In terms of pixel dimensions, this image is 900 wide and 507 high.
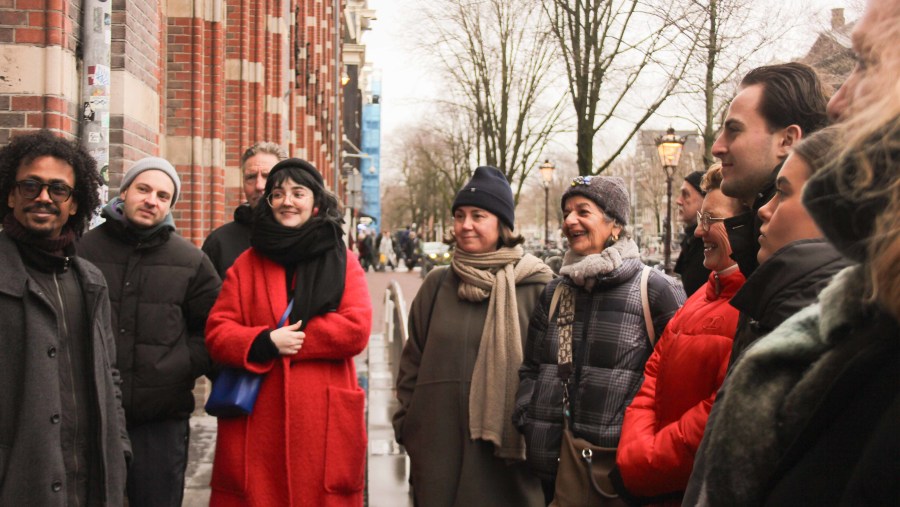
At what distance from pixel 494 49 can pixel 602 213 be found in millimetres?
25232

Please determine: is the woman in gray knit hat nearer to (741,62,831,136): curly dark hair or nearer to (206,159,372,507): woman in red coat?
(206,159,372,507): woman in red coat

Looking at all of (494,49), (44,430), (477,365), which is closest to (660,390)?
(477,365)

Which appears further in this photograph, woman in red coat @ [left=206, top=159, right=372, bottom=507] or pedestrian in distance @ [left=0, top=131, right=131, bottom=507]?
woman in red coat @ [left=206, top=159, right=372, bottom=507]

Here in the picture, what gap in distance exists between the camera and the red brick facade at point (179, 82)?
483 cm

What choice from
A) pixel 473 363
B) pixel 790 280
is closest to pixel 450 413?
pixel 473 363

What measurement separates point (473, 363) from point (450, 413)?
256 millimetres

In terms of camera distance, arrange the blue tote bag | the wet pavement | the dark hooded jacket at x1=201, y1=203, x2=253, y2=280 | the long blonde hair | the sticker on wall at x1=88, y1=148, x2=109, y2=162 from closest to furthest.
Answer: the long blonde hair, the blue tote bag, the sticker on wall at x1=88, y1=148, x2=109, y2=162, the dark hooded jacket at x1=201, y1=203, x2=253, y2=280, the wet pavement

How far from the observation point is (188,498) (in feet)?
18.8

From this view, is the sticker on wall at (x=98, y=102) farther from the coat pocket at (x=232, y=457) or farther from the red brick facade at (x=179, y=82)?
the coat pocket at (x=232, y=457)

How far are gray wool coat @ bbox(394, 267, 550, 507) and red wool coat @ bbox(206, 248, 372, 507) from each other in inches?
13.2

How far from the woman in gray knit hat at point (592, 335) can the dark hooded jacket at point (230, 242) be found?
2.21 m

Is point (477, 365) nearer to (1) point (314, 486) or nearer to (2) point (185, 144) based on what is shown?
(1) point (314, 486)

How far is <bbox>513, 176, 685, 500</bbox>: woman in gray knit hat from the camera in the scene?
3.42m

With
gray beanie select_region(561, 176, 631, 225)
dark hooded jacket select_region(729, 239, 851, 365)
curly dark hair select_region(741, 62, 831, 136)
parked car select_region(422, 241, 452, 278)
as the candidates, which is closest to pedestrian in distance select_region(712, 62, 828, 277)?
curly dark hair select_region(741, 62, 831, 136)
